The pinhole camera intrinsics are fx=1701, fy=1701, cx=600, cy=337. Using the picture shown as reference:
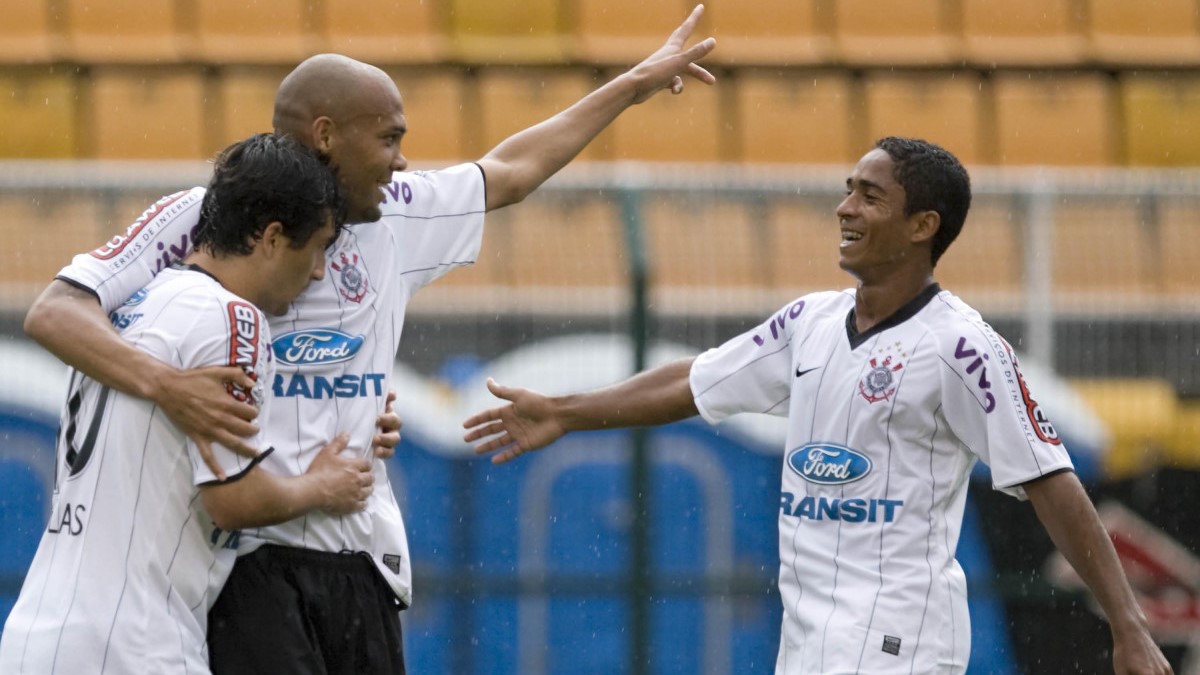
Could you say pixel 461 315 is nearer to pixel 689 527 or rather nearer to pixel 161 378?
pixel 689 527

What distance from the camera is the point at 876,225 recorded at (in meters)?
3.92

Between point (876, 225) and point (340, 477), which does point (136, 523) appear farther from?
point (876, 225)

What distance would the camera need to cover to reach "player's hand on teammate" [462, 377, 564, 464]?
4230 millimetres

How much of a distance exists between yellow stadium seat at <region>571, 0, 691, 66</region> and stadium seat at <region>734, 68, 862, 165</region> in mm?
518

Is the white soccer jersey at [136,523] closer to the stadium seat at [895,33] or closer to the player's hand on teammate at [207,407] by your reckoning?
the player's hand on teammate at [207,407]

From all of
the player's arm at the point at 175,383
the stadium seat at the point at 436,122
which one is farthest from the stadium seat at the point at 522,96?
the player's arm at the point at 175,383

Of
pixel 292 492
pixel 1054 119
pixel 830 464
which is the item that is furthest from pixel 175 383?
pixel 1054 119

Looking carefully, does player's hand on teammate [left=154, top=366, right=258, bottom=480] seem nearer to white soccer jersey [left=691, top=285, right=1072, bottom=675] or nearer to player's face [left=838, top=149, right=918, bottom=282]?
white soccer jersey [left=691, top=285, right=1072, bottom=675]

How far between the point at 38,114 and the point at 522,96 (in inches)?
95.3

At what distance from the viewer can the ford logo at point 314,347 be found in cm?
344

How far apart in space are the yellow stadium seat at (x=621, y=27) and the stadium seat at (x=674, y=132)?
0.99 feet

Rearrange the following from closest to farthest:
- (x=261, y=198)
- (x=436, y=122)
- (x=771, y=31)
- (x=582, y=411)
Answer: (x=261, y=198), (x=582, y=411), (x=436, y=122), (x=771, y=31)

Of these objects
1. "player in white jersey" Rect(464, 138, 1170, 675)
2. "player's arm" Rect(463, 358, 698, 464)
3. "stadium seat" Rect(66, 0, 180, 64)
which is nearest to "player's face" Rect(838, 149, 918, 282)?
"player in white jersey" Rect(464, 138, 1170, 675)

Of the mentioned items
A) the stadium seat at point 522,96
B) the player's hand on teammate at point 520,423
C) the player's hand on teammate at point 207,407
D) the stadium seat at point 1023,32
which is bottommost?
the player's hand on teammate at point 520,423
